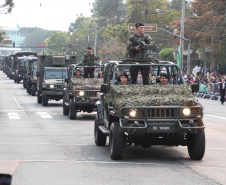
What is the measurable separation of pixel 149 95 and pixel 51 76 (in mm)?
20152

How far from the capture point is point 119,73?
1274 centimetres

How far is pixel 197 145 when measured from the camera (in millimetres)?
11320

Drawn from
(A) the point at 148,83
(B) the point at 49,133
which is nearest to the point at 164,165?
(A) the point at 148,83

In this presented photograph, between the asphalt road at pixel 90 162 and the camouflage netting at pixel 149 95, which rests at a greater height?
the camouflage netting at pixel 149 95

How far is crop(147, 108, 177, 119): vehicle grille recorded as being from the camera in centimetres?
1109

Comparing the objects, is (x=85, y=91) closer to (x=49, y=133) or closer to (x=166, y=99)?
(x=49, y=133)

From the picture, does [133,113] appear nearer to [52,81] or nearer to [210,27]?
[52,81]

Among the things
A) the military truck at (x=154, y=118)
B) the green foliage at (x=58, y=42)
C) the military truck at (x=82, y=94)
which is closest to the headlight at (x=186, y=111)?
the military truck at (x=154, y=118)

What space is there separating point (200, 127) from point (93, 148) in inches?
126

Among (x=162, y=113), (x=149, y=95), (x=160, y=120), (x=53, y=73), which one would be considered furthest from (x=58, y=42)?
(x=160, y=120)

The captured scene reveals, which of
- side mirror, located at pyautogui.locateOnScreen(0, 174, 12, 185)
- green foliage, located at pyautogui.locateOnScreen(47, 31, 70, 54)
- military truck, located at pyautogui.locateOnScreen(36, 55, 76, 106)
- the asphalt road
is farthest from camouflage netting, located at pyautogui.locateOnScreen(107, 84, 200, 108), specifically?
green foliage, located at pyautogui.locateOnScreen(47, 31, 70, 54)

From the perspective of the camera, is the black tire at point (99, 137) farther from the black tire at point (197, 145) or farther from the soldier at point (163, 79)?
the black tire at point (197, 145)

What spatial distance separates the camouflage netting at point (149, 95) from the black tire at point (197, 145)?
2.12 ft

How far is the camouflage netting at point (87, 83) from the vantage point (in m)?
22.0
